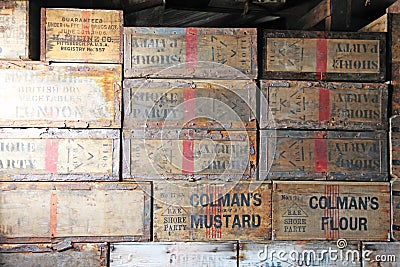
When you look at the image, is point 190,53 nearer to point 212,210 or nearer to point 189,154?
point 189,154

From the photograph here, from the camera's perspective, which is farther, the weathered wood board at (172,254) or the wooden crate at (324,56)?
the wooden crate at (324,56)

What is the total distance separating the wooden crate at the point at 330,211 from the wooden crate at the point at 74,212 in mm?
1041

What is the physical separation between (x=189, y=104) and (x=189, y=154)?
38 cm

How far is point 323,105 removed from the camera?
3.99m

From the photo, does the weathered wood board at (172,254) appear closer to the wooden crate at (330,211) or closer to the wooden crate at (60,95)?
the wooden crate at (330,211)

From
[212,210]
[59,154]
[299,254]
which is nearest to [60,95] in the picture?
[59,154]

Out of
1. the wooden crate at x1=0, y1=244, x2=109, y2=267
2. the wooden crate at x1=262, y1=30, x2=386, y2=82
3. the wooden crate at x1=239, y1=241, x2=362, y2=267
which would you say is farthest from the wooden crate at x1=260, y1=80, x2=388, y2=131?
the wooden crate at x1=0, y1=244, x2=109, y2=267

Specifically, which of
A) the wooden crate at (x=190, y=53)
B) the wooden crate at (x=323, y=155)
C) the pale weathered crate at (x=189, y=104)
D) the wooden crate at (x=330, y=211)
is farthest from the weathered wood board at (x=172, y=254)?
the wooden crate at (x=190, y=53)

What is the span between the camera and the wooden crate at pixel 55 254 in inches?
150

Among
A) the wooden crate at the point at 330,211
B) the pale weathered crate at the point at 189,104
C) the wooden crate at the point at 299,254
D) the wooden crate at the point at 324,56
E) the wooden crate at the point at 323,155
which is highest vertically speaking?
the wooden crate at the point at 324,56

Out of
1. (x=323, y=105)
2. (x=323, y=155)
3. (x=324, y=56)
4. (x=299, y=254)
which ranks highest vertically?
(x=324, y=56)

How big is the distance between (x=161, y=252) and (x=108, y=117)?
1.10 metres

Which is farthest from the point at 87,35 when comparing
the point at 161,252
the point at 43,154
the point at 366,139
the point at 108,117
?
the point at 366,139

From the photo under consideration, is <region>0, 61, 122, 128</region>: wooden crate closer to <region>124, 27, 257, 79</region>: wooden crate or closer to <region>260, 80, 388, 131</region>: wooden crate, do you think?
<region>124, 27, 257, 79</region>: wooden crate
